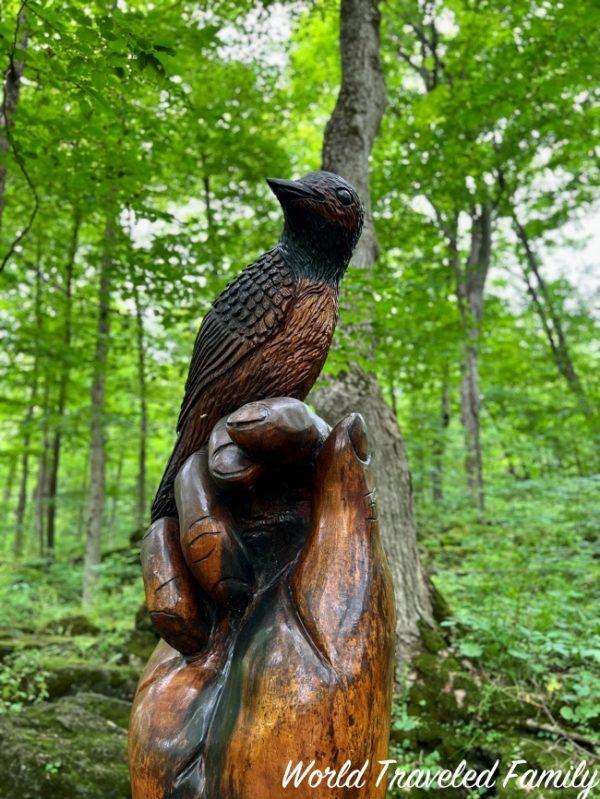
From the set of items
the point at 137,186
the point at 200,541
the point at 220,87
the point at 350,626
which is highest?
the point at 220,87

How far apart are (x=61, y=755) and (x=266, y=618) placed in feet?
8.63

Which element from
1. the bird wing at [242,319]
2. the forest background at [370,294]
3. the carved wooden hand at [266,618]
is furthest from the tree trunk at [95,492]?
the carved wooden hand at [266,618]

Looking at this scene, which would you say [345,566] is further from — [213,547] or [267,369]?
[267,369]

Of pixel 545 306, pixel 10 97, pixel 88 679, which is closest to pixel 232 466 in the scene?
pixel 10 97

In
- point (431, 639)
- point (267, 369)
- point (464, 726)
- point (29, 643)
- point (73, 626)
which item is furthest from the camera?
point (73, 626)

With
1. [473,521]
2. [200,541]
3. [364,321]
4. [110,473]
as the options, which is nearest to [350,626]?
[200,541]

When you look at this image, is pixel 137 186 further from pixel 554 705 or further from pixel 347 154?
pixel 554 705

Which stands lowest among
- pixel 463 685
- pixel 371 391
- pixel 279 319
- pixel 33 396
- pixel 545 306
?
pixel 463 685

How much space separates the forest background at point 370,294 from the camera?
3.77 meters

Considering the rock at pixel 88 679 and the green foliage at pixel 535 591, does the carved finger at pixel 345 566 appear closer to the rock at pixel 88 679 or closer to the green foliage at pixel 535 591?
the green foliage at pixel 535 591

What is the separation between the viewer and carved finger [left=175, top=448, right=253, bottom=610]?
1.50 meters

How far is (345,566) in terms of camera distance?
1.43 meters

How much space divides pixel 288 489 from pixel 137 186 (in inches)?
154

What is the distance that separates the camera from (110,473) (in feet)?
77.1
